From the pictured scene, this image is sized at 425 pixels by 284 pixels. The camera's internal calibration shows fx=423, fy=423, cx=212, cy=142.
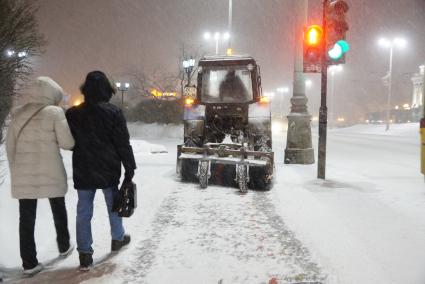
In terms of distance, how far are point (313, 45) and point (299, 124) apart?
11.1 feet

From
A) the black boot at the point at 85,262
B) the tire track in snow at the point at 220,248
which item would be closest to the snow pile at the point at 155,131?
the tire track in snow at the point at 220,248

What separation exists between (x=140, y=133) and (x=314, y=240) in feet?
79.1

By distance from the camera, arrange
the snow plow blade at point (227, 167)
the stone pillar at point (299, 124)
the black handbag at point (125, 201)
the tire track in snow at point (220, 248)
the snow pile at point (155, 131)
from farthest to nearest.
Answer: the snow pile at point (155, 131)
the stone pillar at point (299, 124)
the snow plow blade at point (227, 167)
the black handbag at point (125, 201)
the tire track in snow at point (220, 248)

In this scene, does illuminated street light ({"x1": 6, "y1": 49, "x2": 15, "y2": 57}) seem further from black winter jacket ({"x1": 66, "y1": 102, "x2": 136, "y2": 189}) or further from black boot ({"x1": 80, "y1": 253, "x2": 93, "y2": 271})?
black boot ({"x1": 80, "y1": 253, "x2": 93, "y2": 271})

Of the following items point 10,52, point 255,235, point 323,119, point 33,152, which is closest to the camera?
point 33,152

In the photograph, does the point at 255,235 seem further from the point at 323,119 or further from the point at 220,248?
the point at 323,119

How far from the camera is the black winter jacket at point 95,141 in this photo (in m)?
4.07

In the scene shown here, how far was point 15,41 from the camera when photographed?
6.71 m

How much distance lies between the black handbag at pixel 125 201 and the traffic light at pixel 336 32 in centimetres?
590

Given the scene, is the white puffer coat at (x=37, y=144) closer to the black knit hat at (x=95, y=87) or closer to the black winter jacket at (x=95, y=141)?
the black winter jacket at (x=95, y=141)

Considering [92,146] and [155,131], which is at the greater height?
[92,146]

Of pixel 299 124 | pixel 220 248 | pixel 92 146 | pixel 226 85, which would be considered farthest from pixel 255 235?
pixel 299 124

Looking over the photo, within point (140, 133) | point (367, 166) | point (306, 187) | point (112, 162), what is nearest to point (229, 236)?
Answer: point (112, 162)

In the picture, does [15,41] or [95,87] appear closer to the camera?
[95,87]
